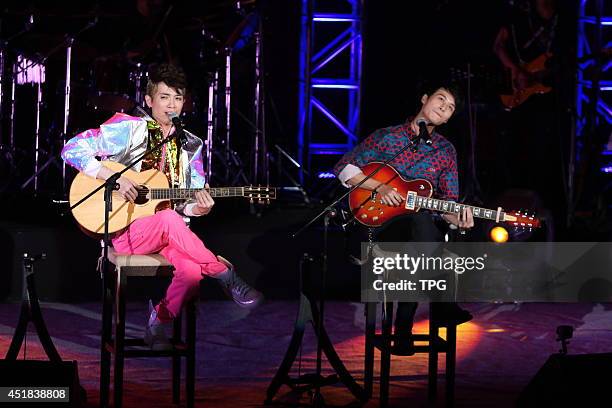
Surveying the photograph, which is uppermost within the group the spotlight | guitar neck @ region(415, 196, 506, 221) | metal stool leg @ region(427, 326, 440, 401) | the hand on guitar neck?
guitar neck @ region(415, 196, 506, 221)

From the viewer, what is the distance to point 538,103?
38.7 feet

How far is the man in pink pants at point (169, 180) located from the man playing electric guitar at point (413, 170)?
82 cm

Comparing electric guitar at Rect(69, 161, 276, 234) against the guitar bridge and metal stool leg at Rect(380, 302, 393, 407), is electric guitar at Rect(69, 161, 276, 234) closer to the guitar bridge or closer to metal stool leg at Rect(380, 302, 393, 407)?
the guitar bridge

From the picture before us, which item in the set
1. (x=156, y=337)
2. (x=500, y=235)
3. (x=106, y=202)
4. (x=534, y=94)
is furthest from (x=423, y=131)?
(x=534, y=94)

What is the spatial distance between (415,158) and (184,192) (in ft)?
4.26

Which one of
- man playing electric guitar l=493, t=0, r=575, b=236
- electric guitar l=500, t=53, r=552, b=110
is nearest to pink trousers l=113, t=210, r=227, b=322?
man playing electric guitar l=493, t=0, r=575, b=236

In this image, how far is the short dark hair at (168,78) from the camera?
20.3 ft

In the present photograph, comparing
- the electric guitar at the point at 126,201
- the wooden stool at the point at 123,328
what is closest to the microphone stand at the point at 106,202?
the wooden stool at the point at 123,328

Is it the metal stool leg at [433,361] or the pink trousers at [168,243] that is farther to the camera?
the metal stool leg at [433,361]

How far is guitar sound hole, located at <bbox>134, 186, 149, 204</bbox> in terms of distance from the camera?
6.09m

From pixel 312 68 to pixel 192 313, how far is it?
5.77 m

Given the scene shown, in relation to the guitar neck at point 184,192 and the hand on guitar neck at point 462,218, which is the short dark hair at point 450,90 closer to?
the hand on guitar neck at point 462,218

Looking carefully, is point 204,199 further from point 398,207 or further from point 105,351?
point 398,207

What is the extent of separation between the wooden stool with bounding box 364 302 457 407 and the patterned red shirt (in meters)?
0.71
